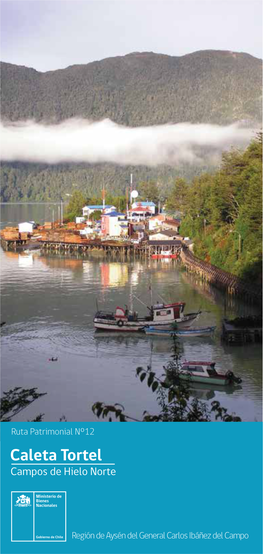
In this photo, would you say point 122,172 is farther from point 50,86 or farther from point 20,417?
point 20,417

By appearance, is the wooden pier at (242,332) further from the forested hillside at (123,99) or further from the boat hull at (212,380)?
the forested hillside at (123,99)

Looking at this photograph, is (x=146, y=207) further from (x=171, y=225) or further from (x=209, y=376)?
(x=209, y=376)

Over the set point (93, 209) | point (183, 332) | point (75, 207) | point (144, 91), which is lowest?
point (183, 332)

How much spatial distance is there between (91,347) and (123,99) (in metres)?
142

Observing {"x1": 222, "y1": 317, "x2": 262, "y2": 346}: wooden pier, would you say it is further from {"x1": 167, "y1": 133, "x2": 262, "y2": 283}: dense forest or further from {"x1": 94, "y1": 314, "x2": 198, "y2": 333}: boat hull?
{"x1": 167, "y1": 133, "x2": 262, "y2": 283}: dense forest

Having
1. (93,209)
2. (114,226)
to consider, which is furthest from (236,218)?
(93,209)

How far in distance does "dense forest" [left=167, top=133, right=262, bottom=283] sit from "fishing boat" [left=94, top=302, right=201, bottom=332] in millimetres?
5500

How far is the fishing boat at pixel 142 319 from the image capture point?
2006 centimetres

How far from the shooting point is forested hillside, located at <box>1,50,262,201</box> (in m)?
116

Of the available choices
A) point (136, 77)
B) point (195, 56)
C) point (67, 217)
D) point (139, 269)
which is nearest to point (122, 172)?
point (136, 77)

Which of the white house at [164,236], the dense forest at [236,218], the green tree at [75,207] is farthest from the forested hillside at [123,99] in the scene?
the dense forest at [236,218]

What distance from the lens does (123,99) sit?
153 metres

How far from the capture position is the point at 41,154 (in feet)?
538

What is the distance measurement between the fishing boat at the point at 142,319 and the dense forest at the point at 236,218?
217 inches
